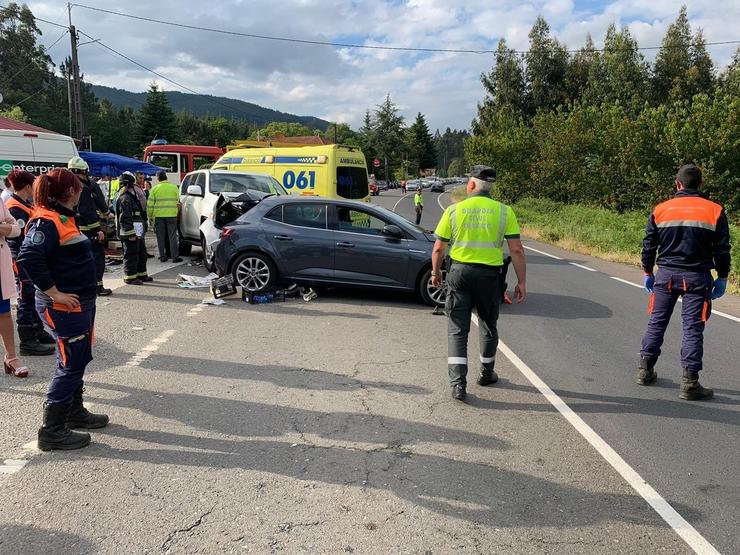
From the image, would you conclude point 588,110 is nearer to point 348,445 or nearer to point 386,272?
point 386,272

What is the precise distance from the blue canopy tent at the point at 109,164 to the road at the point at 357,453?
1343cm

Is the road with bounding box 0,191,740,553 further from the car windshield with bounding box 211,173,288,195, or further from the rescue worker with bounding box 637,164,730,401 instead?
the car windshield with bounding box 211,173,288,195

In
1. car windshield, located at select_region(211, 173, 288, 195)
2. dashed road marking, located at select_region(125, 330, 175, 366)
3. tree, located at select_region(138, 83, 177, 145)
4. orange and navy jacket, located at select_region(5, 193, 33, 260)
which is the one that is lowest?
dashed road marking, located at select_region(125, 330, 175, 366)

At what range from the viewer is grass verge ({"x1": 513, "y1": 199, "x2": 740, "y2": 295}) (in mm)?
15477

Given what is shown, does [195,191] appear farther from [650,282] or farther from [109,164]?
[650,282]

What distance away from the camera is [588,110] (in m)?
29.5

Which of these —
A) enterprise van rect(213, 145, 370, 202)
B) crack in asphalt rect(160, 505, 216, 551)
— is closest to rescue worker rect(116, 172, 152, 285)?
enterprise van rect(213, 145, 370, 202)

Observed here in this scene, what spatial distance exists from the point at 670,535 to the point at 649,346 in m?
2.61

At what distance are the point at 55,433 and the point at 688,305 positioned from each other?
196 inches

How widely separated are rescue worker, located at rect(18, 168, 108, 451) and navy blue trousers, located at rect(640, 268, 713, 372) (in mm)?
4626

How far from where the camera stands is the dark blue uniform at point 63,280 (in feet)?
11.8

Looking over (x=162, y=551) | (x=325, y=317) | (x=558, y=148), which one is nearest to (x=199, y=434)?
(x=162, y=551)

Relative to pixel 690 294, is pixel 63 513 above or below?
below

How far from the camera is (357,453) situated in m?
3.81
